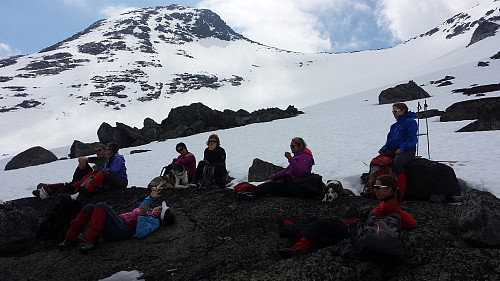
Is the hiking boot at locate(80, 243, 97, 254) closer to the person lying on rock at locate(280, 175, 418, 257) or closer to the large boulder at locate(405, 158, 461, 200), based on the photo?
the person lying on rock at locate(280, 175, 418, 257)

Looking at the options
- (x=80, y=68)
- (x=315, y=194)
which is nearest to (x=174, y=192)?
(x=315, y=194)

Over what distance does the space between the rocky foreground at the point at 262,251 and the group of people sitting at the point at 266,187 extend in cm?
22

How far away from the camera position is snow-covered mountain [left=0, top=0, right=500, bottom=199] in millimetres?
12719

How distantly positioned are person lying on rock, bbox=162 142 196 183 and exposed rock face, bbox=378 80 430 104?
90.5ft

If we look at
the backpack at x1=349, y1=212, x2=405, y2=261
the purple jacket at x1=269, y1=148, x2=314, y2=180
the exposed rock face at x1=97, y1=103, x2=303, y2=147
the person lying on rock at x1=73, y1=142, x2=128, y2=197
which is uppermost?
the exposed rock face at x1=97, y1=103, x2=303, y2=147

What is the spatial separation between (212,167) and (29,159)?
20.3m

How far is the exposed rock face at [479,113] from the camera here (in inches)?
445

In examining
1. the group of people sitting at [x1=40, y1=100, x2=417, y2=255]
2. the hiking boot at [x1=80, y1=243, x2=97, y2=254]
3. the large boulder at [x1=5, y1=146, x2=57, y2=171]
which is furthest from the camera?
the large boulder at [x1=5, y1=146, x2=57, y2=171]

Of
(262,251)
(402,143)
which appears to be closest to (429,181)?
(402,143)

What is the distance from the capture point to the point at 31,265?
411cm

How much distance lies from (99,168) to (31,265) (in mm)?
4003

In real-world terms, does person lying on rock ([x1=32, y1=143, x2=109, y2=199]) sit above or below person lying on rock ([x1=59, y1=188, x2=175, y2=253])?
above

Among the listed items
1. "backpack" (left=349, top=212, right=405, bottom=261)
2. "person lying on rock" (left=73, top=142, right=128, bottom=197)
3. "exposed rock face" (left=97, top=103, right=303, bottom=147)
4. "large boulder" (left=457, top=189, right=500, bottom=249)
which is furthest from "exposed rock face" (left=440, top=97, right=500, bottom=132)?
"exposed rock face" (left=97, top=103, right=303, bottom=147)

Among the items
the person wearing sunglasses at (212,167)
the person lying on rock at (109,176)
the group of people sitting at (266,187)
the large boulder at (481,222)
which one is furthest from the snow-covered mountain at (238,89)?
the person lying on rock at (109,176)
